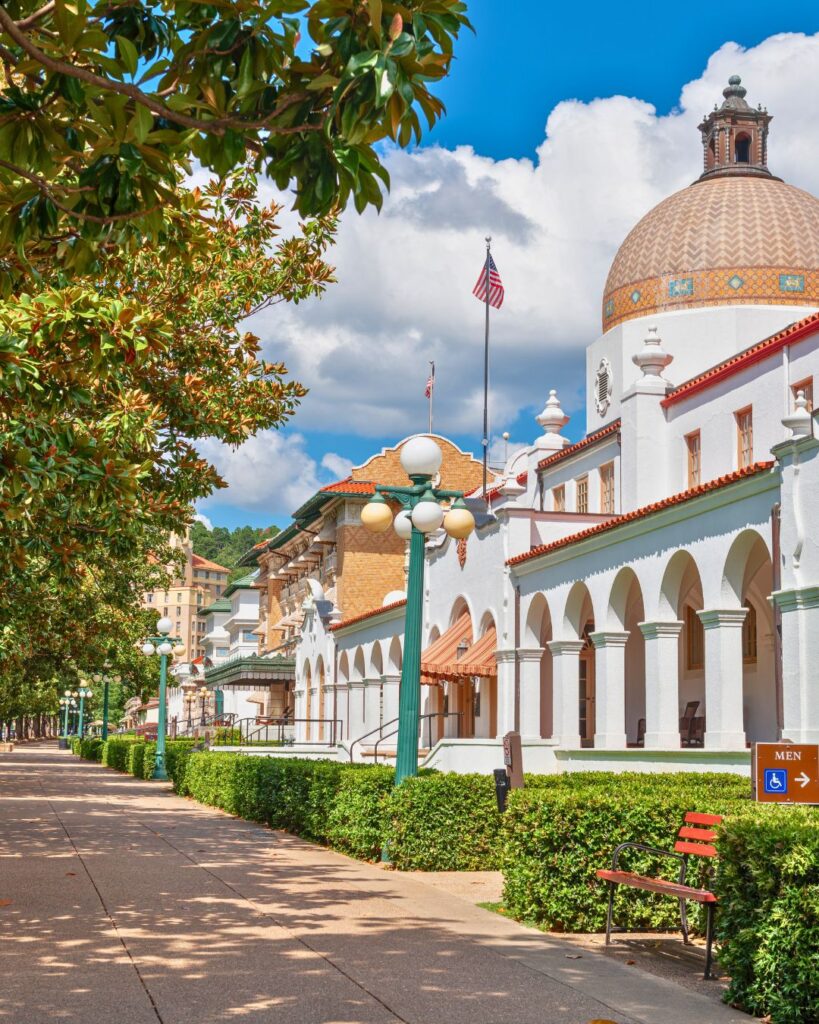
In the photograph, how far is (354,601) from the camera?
54.0 meters

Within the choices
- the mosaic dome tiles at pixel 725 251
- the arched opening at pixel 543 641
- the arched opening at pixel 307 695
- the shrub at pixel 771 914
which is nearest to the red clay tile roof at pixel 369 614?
the arched opening at pixel 307 695

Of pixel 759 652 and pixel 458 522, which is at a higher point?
pixel 458 522

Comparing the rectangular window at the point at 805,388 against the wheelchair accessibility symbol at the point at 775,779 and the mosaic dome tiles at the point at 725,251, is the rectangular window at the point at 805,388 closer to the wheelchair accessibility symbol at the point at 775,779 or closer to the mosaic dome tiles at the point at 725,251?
the mosaic dome tiles at the point at 725,251

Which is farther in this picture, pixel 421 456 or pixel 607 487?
pixel 607 487

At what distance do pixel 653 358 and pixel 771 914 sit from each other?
73.2 ft

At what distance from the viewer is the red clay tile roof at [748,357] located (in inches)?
902

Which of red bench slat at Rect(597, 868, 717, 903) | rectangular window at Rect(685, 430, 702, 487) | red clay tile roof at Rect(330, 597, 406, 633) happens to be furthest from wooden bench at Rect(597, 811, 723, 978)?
red clay tile roof at Rect(330, 597, 406, 633)

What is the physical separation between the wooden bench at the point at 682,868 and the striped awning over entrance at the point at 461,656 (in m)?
18.0

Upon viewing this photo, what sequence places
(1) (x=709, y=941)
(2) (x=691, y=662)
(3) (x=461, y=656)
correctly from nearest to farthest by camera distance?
(1) (x=709, y=941) → (2) (x=691, y=662) → (3) (x=461, y=656)

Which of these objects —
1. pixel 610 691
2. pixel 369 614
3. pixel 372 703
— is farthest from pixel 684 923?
pixel 372 703

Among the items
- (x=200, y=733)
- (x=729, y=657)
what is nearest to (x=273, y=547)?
(x=200, y=733)

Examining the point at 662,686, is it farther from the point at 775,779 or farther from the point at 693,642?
the point at 775,779

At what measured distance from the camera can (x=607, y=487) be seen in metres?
30.7

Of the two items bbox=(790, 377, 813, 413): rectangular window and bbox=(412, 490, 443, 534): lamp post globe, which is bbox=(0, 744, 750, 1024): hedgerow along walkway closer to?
bbox=(412, 490, 443, 534): lamp post globe
